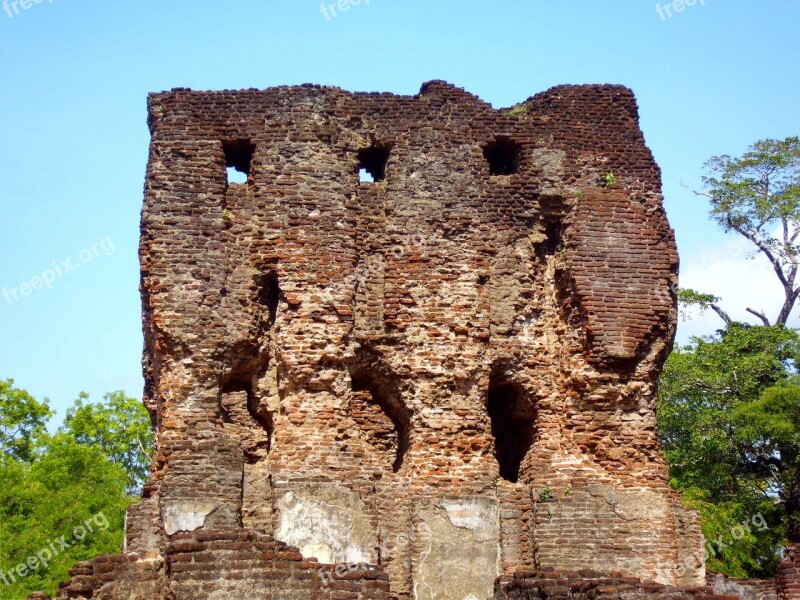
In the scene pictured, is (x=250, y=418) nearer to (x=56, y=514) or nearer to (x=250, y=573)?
(x=250, y=573)

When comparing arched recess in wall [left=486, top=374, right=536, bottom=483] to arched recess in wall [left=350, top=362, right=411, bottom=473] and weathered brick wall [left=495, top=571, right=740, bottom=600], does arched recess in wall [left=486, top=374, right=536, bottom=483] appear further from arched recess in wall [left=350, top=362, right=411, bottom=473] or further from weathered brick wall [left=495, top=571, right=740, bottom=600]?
weathered brick wall [left=495, top=571, right=740, bottom=600]

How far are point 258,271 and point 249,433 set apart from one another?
2053 millimetres

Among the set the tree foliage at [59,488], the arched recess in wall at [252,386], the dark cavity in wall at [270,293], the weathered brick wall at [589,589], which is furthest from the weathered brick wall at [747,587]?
the tree foliage at [59,488]

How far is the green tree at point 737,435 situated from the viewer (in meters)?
22.0

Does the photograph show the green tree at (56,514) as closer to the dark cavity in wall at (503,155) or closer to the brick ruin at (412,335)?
the brick ruin at (412,335)

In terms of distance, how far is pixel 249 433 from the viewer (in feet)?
43.2

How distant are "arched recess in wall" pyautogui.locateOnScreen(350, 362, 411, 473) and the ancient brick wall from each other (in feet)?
0.10

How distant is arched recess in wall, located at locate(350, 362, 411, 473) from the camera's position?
531 inches

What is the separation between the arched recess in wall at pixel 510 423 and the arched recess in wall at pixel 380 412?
1237 millimetres

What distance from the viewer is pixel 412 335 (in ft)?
44.1

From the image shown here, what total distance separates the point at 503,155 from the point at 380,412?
4126 mm

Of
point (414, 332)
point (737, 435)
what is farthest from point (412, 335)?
point (737, 435)

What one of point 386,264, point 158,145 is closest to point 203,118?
point 158,145

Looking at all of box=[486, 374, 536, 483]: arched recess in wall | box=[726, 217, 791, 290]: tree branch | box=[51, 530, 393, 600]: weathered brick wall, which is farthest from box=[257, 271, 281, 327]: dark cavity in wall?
box=[726, 217, 791, 290]: tree branch
